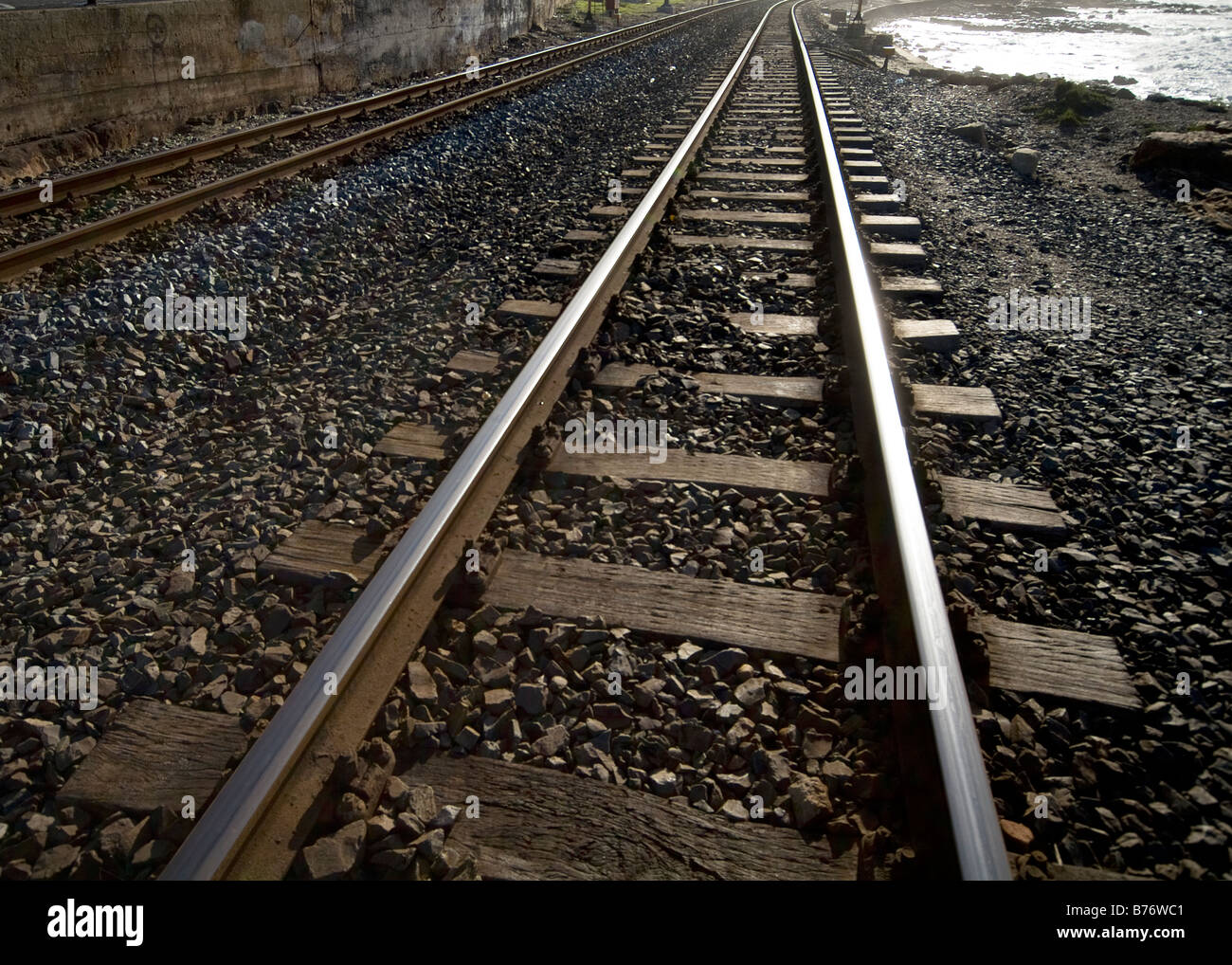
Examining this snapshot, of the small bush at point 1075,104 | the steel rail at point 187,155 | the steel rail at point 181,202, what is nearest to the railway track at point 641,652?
the steel rail at point 181,202

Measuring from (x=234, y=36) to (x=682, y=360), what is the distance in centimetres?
871

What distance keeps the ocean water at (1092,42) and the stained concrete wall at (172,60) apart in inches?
739

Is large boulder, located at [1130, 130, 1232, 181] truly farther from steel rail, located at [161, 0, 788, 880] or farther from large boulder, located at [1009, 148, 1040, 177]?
steel rail, located at [161, 0, 788, 880]

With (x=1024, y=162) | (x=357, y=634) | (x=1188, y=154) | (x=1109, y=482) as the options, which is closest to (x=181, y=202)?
(x=357, y=634)

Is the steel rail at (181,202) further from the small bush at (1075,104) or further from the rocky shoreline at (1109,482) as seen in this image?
the small bush at (1075,104)

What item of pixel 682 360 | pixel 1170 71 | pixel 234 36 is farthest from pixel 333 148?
pixel 1170 71

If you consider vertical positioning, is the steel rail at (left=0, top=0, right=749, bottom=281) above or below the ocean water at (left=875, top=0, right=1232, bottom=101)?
below

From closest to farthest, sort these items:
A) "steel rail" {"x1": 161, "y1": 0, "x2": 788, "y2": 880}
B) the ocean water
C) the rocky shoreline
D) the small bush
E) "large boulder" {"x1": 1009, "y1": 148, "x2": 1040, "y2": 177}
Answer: "steel rail" {"x1": 161, "y1": 0, "x2": 788, "y2": 880} → the rocky shoreline → "large boulder" {"x1": 1009, "y1": 148, "x2": 1040, "y2": 177} → the small bush → the ocean water

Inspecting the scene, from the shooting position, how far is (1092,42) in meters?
36.0

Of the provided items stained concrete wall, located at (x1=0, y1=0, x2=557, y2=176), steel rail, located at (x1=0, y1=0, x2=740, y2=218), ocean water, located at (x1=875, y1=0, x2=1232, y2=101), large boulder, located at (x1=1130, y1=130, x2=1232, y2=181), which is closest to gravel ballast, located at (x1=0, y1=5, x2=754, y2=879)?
steel rail, located at (x1=0, y1=0, x2=740, y2=218)

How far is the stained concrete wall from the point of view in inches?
271

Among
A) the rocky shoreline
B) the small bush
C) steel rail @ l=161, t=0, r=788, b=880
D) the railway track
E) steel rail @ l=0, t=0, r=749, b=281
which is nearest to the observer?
steel rail @ l=161, t=0, r=788, b=880

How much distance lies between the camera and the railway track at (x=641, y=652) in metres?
1.69

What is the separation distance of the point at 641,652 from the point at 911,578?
771mm
